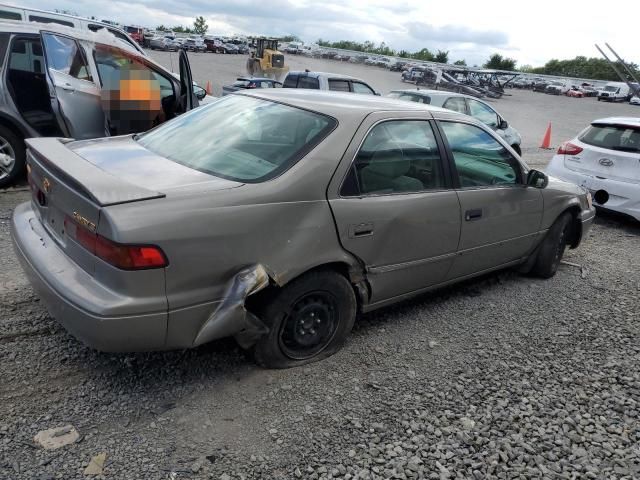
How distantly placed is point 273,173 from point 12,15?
33.6 ft

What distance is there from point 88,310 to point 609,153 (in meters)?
6.93

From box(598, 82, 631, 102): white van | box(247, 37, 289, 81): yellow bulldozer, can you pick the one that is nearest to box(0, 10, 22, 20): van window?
box(247, 37, 289, 81): yellow bulldozer

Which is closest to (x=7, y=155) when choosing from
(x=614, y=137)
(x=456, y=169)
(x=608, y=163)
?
(x=456, y=169)

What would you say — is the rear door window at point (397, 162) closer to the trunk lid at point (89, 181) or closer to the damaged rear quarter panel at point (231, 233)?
the damaged rear quarter panel at point (231, 233)

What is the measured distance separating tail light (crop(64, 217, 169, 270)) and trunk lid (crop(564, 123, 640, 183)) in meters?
6.55

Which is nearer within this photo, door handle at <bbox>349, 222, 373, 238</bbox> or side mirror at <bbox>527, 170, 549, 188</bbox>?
door handle at <bbox>349, 222, 373, 238</bbox>

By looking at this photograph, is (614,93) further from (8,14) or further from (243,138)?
(243,138)

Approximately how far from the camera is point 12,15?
10.1 meters

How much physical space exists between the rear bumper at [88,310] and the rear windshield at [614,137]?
680cm

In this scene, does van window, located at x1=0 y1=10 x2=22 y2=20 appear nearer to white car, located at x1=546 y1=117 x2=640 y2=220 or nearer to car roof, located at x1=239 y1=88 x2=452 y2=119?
car roof, located at x1=239 y1=88 x2=452 y2=119

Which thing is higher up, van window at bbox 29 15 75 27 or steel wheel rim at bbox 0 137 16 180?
van window at bbox 29 15 75 27

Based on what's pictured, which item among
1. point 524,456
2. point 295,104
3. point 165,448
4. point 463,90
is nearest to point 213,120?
point 295,104

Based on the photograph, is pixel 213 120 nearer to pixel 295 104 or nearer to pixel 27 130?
pixel 295 104

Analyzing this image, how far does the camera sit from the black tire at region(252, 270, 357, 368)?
111 inches
